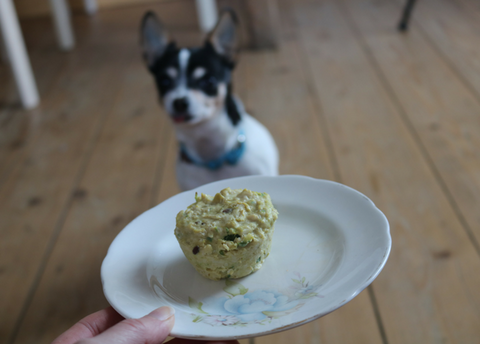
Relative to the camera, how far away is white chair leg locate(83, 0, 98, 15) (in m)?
3.23

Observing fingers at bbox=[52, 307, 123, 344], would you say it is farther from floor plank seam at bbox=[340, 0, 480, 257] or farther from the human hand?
floor plank seam at bbox=[340, 0, 480, 257]

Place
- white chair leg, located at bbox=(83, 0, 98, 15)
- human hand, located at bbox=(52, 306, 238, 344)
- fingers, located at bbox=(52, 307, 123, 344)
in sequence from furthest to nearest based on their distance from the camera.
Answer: white chair leg, located at bbox=(83, 0, 98, 15) → fingers, located at bbox=(52, 307, 123, 344) → human hand, located at bbox=(52, 306, 238, 344)

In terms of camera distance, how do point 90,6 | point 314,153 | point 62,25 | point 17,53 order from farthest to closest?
1. point 90,6
2. point 62,25
3. point 17,53
4. point 314,153

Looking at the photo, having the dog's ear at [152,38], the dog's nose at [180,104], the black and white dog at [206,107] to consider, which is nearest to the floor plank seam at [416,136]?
the black and white dog at [206,107]

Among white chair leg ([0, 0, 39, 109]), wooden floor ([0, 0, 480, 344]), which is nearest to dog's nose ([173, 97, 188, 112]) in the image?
wooden floor ([0, 0, 480, 344])

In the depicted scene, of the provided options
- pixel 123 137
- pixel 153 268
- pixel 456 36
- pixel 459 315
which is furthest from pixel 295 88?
pixel 153 268

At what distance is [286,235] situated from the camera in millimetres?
658

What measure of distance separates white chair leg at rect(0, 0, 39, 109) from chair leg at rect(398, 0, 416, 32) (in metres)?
1.85

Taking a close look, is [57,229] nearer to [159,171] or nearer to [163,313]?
[159,171]

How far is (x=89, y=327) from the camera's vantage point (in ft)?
2.04

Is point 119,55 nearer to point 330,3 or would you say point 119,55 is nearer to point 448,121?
point 330,3

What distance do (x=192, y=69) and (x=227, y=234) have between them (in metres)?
0.54

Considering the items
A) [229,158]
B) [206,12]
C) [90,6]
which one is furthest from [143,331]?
[90,6]

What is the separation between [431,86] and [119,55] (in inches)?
64.2
